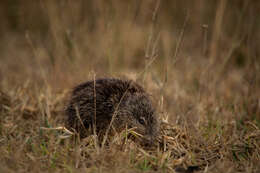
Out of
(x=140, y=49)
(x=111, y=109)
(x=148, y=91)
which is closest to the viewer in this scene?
(x=111, y=109)

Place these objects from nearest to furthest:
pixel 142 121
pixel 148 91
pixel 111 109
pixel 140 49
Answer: pixel 142 121, pixel 111 109, pixel 148 91, pixel 140 49

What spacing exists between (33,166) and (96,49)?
175 inches

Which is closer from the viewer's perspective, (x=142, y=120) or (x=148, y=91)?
(x=142, y=120)

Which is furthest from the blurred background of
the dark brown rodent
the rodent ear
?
the rodent ear

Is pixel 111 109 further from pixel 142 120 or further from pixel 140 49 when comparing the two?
pixel 140 49

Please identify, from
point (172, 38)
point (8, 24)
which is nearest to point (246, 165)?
point (172, 38)

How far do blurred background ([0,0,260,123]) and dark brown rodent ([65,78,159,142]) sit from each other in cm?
37

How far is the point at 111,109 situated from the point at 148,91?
5.26 ft

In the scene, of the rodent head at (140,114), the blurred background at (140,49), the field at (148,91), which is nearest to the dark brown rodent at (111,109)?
the rodent head at (140,114)

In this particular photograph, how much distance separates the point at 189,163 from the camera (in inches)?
124

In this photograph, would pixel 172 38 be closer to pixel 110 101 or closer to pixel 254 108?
pixel 254 108

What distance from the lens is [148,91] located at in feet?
→ 16.9

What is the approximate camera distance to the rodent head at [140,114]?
344 centimetres

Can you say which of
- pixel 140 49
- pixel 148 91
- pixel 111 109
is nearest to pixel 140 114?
pixel 111 109
